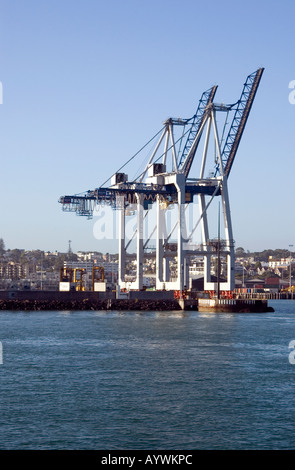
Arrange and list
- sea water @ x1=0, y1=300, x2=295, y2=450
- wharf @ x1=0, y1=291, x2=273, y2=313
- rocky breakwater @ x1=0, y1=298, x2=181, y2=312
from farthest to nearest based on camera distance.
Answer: rocky breakwater @ x1=0, y1=298, x2=181, y2=312, wharf @ x1=0, y1=291, x2=273, y2=313, sea water @ x1=0, y1=300, x2=295, y2=450

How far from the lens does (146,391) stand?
2998cm

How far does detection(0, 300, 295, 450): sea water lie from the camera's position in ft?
75.1

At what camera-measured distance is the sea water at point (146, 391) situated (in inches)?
901

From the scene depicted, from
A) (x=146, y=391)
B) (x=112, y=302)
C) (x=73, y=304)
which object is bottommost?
(x=146, y=391)

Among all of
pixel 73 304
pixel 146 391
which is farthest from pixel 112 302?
pixel 146 391

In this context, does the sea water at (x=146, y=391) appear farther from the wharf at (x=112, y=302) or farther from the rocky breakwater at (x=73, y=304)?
the rocky breakwater at (x=73, y=304)

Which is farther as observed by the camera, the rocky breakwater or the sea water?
the rocky breakwater

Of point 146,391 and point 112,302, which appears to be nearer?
point 146,391

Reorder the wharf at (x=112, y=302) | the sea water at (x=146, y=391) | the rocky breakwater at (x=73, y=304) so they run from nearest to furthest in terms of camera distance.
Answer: the sea water at (x=146, y=391) → the wharf at (x=112, y=302) → the rocky breakwater at (x=73, y=304)

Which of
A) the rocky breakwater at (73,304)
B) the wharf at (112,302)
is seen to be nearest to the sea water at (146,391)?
the wharf at (112,302)

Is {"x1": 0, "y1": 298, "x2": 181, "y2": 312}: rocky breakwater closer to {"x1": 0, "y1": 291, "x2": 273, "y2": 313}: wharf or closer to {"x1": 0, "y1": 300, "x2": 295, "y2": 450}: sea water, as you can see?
{"x1": 0, "y1": 291, "x2": 273, "y2": 313}: wharf

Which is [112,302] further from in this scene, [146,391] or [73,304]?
[146,391]

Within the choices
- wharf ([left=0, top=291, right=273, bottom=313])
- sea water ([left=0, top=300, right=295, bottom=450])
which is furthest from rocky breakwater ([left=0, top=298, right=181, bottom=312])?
sea water ([left=0, top=300, right=295, bottom=450])
